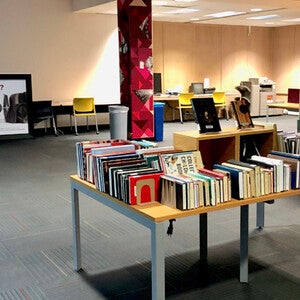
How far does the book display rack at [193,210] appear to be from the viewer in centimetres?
241

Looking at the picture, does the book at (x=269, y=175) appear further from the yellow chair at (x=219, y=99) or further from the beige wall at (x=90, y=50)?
the yellow chair at (x=219, y=99)

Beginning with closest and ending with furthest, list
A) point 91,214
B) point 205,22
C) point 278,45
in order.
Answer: point 91,214 < point 205,22 < point 278,45

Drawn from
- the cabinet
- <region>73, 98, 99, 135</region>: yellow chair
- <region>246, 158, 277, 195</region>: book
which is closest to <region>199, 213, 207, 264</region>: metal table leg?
the cabinet

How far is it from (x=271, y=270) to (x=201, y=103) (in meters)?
1.38

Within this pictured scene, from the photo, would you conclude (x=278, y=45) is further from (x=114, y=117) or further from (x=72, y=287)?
(x=72, y=287)

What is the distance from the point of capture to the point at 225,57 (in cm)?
1420

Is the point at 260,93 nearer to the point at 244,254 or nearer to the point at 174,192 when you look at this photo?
the point at 244,254

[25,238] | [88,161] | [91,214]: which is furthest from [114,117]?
[88,161]

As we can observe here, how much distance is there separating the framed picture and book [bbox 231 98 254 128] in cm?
578

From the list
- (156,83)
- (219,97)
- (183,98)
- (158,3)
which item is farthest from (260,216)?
(219,97)

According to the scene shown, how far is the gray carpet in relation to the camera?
3070 millimetres

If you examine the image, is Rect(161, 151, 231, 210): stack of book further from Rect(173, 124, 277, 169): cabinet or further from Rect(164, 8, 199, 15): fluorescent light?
Rect(164, 8, 199, 15): fluorescent light

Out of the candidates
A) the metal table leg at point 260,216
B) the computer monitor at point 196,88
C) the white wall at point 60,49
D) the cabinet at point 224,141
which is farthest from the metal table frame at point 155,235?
the computer monitor at point 196,88

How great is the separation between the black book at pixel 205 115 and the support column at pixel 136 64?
5.55 meters
